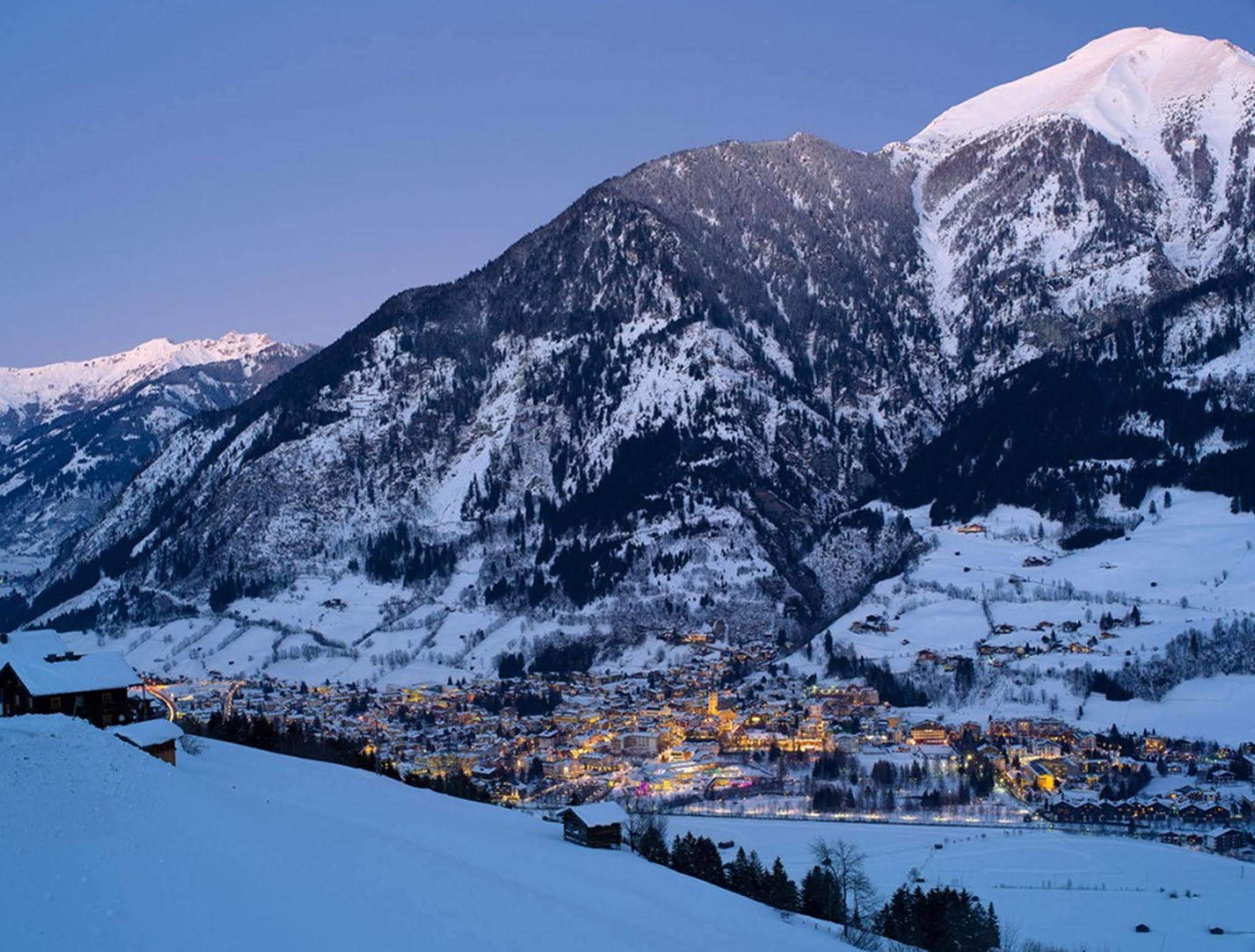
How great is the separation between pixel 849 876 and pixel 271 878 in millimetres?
38536

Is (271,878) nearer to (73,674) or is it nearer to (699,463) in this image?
(73,674)

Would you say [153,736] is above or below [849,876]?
above

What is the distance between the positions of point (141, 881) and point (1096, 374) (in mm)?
167126

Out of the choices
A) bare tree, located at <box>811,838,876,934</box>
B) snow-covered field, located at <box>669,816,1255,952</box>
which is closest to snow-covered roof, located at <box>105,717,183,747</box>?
bare tree, located at <box>811,838,876,934</box>

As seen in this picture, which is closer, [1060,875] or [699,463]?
[1060,875]

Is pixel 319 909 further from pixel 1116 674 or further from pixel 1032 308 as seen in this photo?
pixel 1032 308

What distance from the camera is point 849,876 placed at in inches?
2234

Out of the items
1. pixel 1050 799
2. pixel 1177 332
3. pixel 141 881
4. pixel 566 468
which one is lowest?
pixel 1050 799

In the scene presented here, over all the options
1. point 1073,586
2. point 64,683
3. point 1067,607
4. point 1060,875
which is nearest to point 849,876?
point 1060,875

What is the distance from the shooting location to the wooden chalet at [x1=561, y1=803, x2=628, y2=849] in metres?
41.9

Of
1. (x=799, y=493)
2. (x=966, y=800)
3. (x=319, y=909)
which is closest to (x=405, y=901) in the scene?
(x=319, y=909)

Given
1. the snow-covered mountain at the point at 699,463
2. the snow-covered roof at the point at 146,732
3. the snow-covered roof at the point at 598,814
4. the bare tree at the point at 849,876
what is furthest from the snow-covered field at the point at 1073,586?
the snow-covered roof at the point at 146,732

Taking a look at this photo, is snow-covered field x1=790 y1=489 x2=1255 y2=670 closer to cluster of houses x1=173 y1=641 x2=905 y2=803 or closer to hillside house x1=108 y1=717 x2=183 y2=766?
cluster of houses x1=173 y1=641 x2=905 y2=803

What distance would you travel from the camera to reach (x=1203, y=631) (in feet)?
348
